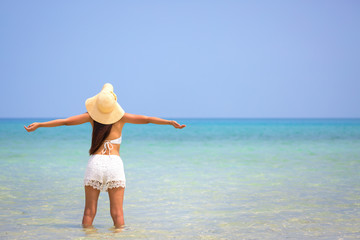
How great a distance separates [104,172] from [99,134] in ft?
1.29

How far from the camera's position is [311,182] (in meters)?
8.88

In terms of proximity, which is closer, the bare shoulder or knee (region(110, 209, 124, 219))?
the bare shoulder

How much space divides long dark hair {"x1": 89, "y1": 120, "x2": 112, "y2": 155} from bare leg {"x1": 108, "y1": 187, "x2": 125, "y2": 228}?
48 centimetres

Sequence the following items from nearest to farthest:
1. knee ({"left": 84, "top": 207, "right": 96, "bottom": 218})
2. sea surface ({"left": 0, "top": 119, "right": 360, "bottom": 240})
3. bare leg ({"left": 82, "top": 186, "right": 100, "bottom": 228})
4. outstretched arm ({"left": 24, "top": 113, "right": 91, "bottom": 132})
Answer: outstretched arm ({"left": 24, "top": 113, "right": 91, "bottom": 132}), bare leg ({"left": 82, "top": 186, "right": 100, "bottom": 228}), knee ({"left": 84, "top": 207, "right": 96, "bottom": 218}), sea surface ({"left": 0, "top": 119, "right": 360, "bottom": 240})

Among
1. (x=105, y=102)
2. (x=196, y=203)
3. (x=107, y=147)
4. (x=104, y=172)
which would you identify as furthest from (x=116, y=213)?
(x=196, y=203)

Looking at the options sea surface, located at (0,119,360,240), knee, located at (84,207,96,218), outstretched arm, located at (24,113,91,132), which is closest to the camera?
outstretched arm, located at (24,113,91,132)

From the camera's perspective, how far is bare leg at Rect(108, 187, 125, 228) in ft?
15.1

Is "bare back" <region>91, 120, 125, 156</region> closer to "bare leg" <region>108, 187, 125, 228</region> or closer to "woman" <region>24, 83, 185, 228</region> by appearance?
"woman" <region>24, 83, 185, 228</region>

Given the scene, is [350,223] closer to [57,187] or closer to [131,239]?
[131,239]

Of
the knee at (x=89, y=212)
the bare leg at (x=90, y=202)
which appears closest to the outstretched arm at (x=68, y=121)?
the bare leg at (x=90, y=202)

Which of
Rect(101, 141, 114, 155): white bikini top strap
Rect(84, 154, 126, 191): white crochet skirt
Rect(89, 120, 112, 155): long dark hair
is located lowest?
Rect(84, 154, 126, 191): white crochet skirt

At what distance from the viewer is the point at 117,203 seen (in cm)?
468

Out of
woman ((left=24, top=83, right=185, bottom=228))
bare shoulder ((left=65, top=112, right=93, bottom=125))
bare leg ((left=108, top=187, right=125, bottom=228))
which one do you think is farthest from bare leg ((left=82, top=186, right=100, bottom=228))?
bare shoulder ((left=65, top=112, right=93, bottom=125))

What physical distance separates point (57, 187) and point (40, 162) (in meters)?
5.08
